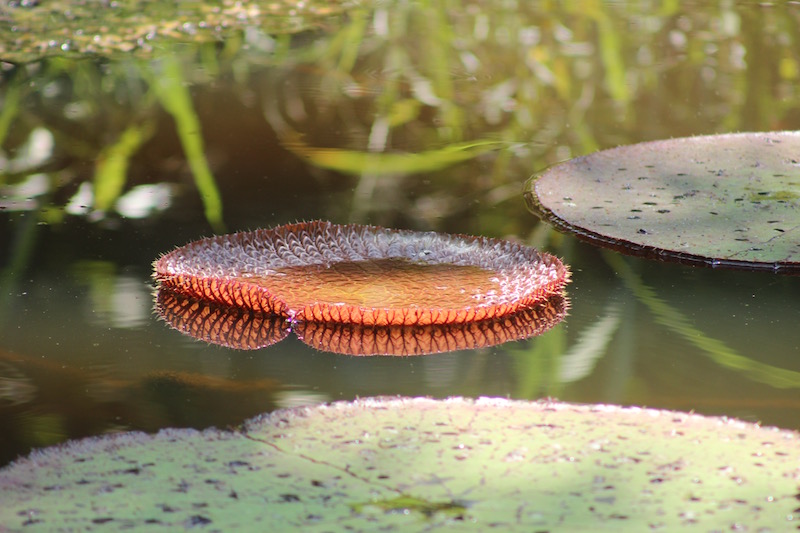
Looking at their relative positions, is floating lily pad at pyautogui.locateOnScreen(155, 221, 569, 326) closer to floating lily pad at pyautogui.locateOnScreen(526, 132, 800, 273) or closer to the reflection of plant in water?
the reflection of plant in water

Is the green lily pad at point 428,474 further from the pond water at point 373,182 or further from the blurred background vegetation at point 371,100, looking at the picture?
the blurred background vegetation at point 371,100

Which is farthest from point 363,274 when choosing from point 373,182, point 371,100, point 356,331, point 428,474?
point 371,100

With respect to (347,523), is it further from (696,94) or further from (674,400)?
(696,94)

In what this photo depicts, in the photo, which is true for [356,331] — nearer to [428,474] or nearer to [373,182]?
[428,474]

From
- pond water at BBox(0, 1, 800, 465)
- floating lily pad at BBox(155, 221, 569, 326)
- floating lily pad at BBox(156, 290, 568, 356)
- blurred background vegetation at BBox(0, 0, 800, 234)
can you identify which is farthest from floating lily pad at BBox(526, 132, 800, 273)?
floating lily pad at BBox(156, 290, 568, 356)

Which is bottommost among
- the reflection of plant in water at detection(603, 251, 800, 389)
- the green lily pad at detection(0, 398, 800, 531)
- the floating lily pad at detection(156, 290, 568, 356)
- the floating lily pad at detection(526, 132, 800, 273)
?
the reflection of plant in water at detection(603, 251, 800, 389)
